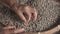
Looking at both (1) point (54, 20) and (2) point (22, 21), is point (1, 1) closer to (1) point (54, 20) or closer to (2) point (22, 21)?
(2) point (22, 21)

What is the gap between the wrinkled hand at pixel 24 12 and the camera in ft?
2.71

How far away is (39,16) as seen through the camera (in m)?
0.87

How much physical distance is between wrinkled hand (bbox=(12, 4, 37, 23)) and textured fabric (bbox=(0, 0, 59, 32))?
0.09ft

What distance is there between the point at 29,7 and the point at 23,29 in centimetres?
12

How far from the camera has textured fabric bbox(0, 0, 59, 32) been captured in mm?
840

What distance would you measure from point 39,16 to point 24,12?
9 cm

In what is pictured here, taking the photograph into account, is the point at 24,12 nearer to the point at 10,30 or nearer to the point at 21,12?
the point at 21,12

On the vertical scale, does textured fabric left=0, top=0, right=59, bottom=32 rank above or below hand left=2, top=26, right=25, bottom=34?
above

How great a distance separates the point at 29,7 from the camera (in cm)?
85

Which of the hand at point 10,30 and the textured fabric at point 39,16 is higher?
the textured fabric at point 39,16

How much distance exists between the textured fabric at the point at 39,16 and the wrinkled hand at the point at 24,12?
0.09ft

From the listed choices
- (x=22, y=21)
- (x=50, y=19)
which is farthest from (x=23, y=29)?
(x=50, y=19)

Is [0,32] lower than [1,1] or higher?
lower

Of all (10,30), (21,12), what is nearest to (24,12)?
(21,12)
